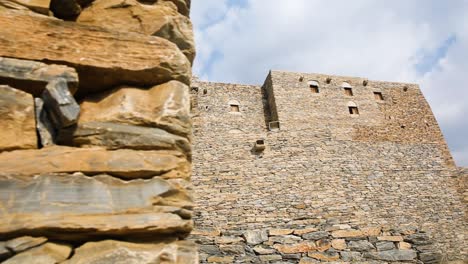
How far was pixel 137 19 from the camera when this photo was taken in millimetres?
2139

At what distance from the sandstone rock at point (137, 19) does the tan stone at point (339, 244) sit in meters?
3.07

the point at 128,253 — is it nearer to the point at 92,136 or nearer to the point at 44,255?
the point at 44,255

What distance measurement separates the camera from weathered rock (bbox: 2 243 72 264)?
131 cm

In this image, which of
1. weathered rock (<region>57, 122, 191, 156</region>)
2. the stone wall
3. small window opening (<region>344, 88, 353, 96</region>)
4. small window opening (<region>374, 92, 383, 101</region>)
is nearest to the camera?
the stone wall

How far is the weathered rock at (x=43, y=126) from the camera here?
164 cm

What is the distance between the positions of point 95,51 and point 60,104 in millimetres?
433

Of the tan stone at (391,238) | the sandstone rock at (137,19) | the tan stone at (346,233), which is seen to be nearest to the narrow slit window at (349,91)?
the tan stone at (391,238)

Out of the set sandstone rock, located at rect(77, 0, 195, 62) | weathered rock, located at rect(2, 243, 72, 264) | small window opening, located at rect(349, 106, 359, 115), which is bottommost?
weathered rock, located at rect(2, 243, 72, 264)

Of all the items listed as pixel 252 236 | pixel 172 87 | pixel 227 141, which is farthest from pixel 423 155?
pixel 172 87

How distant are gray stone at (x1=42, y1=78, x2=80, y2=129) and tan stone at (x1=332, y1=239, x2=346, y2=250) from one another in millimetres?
3443

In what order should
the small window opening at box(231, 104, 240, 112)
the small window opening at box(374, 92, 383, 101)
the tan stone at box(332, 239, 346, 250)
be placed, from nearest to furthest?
the tan stone at box(332, 239, 346, 250), the small window opening at box(231, 104, 240, 112), the small window opening at box(374, 92, 383, 101)

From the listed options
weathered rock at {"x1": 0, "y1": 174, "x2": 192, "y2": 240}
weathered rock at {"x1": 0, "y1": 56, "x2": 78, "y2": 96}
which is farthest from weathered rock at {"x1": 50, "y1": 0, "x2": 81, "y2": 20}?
weathered rock at {"x1": 0, "y1": 174, "x2": 192, "y2": 240}

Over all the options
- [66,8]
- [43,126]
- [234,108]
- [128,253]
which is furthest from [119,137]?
[234,108]

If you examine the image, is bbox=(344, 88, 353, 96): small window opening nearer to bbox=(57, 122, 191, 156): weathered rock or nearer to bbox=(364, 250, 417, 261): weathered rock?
bbox=(364, 250, 417, 261): weathered rock
